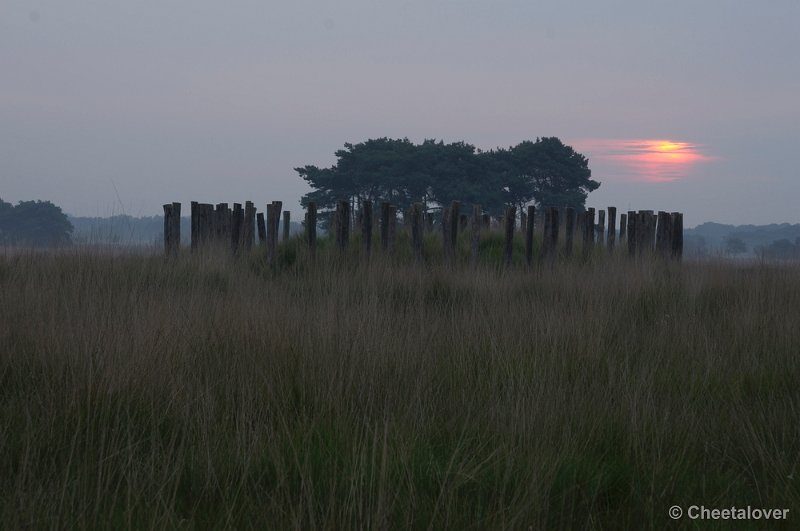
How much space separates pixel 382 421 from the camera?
11.6 ft

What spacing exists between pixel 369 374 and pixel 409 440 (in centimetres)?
102

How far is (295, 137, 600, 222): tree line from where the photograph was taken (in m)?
41.8

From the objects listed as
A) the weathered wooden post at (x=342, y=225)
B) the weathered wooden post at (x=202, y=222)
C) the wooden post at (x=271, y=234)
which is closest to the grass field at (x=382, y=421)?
the wooden post at (x=271, y=234)

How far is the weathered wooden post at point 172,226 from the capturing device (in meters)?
12.9

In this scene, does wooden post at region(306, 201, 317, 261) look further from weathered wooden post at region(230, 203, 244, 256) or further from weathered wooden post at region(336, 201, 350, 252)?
weathered wooden post at region(230, 203, 244, 256)

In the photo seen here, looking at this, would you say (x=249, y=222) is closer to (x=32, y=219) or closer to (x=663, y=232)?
(x=663, y=232)

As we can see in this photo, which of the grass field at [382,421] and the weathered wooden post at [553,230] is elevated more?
the weathered wooden post at [553,230]

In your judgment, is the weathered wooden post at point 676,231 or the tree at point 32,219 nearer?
the weathered wooden post at point 676,231

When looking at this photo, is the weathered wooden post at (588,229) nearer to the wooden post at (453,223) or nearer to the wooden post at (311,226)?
the wooden post at (453,223)

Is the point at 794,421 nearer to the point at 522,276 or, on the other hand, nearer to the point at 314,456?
the point at 314,456

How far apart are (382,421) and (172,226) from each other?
34.0ft

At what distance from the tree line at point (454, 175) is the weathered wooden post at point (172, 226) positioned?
2829cm

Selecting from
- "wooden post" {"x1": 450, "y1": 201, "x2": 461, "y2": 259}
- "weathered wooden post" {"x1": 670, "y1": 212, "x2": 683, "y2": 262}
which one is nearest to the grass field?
A: "wooden post" {"x1": 450, "y1": 201, "x2": 461, "y2": 259}

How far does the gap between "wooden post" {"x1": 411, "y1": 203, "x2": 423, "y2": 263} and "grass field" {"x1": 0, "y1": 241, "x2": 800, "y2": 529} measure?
5.95 meters
